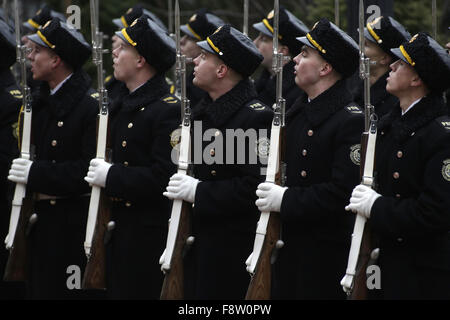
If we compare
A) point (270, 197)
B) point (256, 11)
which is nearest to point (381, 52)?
point (270, 197)

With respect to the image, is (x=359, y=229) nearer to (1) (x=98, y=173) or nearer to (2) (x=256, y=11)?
(1) (x=98, y=173)

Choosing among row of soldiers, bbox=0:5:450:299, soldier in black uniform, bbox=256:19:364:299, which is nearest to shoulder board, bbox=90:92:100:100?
row of soldiers, bbox=0:5:450:299

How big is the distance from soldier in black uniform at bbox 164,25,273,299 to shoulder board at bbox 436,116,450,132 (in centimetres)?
145

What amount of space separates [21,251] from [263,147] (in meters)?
2.41

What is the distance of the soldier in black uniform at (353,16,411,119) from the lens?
8031 millimetres

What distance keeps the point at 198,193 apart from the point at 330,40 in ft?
4.82

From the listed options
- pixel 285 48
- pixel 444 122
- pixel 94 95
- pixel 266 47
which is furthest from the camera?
pixel 266 47

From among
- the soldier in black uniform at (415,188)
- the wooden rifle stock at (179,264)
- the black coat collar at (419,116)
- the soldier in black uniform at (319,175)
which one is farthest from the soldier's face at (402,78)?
the wooden rifle stock at (179,264)

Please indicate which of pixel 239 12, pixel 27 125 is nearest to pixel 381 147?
pixel 27 125

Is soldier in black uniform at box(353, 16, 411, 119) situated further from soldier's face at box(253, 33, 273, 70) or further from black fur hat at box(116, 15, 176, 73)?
soldier's face at box(253, 33, 273, 70)

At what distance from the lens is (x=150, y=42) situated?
793cm

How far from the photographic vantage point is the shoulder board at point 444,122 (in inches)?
243

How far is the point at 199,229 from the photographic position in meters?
7.45

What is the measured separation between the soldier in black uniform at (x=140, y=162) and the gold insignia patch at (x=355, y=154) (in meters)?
1.56
